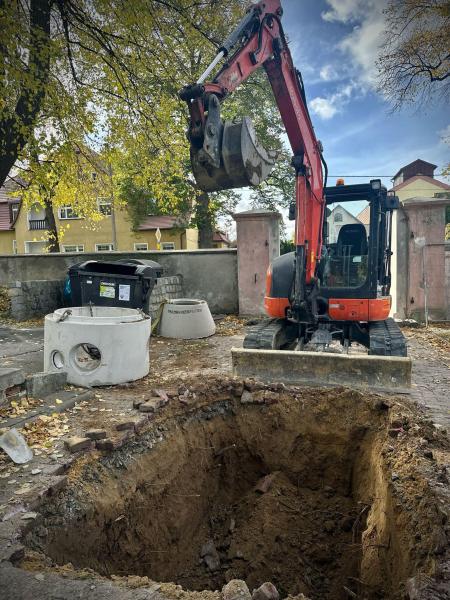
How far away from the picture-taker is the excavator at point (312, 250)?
4.43 metres

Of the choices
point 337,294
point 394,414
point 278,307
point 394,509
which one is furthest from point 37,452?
point 337,294

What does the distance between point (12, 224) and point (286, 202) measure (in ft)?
67.8

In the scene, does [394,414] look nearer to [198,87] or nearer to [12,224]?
[198,87]

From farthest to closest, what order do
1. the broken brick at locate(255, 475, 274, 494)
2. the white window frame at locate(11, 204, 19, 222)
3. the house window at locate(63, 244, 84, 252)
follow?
the white window frame at locate(11, 204, 19, 222) → the house window at locate(63, 244, 84, 252) → the broken brick at locate(255, 475, 274, 494)

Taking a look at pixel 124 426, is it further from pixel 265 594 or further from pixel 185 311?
pixel 185 311

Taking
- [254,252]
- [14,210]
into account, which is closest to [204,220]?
[254,252]

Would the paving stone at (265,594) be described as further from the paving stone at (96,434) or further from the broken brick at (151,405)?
the broken brick at (151,405)

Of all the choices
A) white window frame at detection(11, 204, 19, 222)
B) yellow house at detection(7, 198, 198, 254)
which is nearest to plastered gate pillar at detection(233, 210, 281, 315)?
yellow house at detection(7, 198, 198, 254)

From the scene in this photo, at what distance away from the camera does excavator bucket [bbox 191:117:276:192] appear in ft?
10.9

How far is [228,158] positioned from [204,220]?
15.1m

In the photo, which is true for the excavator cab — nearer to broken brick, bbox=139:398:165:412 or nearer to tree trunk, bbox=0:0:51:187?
broken brick, bbox=139:398:165:412

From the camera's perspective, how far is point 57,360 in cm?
465

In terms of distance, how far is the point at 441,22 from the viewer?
38.1ft

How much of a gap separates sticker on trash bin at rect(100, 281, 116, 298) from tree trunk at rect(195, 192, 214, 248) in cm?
1061
